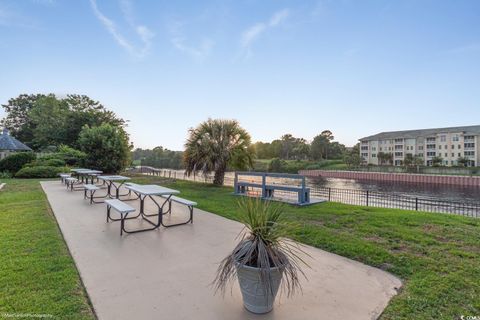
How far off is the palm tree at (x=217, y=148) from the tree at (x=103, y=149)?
1011 centimetres

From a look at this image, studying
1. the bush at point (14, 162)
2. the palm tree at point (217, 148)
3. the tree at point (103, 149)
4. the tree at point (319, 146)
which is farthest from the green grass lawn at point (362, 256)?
the tree at point (319, 146)

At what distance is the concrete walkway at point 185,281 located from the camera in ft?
6.93

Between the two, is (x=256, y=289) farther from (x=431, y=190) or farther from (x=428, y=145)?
(x=428, y=145)

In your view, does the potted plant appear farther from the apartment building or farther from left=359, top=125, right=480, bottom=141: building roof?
left=359, top=125, right=480, bottom=141: building roof

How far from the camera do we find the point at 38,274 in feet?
8.73

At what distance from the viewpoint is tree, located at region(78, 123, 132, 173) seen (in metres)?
18.8

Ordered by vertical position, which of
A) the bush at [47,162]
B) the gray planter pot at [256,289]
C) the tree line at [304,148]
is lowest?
the gray planter pot at [256,289]

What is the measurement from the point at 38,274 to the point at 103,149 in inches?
721

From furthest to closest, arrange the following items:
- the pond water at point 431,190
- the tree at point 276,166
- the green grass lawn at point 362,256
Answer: the tree at point 276,166, the pond water at point 431,190, the green grass lawn at point 362,256

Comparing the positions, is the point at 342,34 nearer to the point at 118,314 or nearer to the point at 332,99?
the point at 332,99

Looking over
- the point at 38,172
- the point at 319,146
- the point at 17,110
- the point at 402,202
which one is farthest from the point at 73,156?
the point at 319,146

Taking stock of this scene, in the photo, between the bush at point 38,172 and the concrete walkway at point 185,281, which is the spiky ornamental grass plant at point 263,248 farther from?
the bush at point 38,172

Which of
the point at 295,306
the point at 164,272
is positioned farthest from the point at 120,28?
the point at 295,306

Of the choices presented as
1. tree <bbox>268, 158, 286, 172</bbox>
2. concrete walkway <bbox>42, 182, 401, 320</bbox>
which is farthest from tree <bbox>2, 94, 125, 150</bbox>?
tree <bbox>268, 158, 286, 172</bbox>
